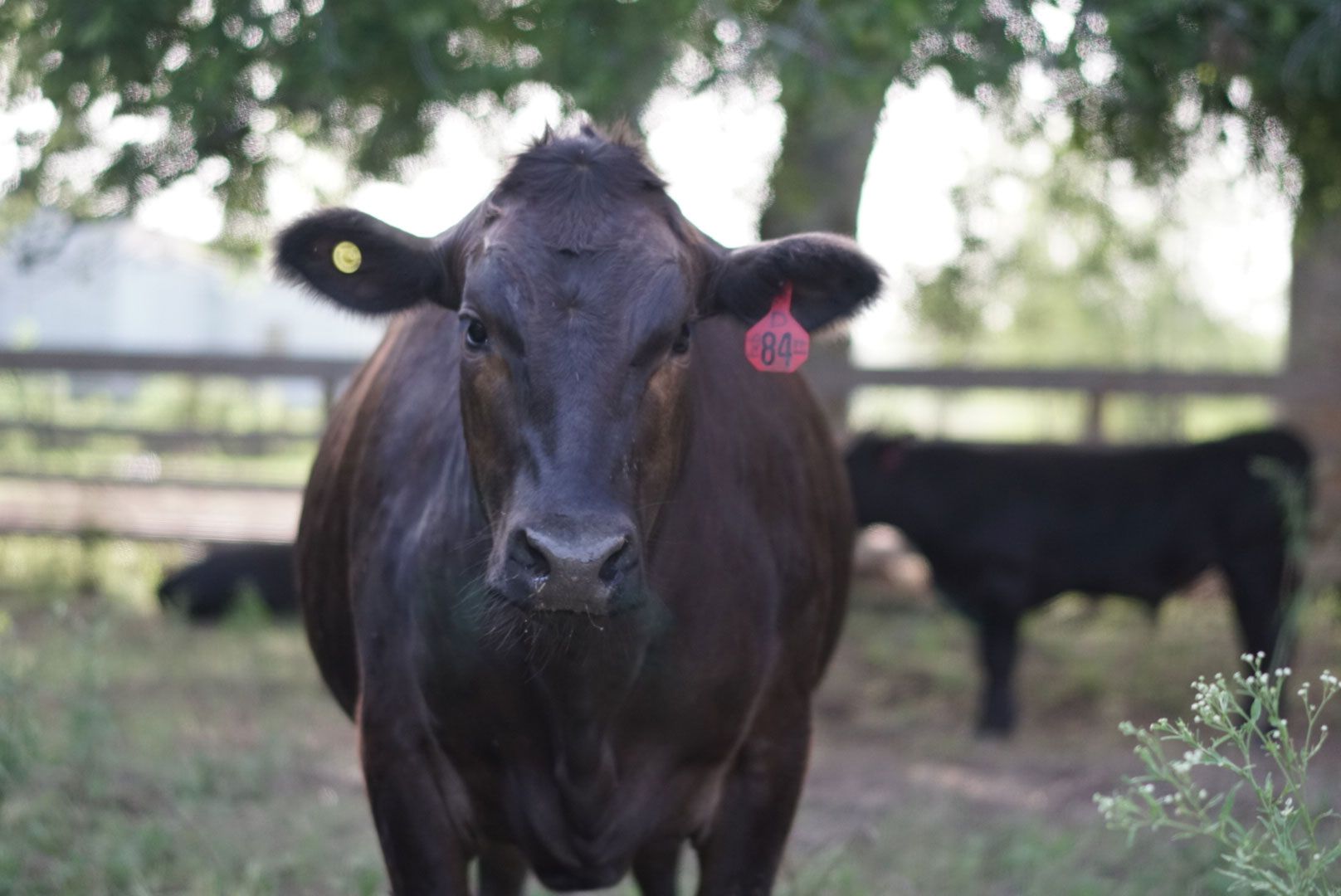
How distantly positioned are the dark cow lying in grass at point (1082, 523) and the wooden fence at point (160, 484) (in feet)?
5.54

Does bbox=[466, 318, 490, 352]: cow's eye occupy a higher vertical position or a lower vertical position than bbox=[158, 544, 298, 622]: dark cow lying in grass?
higher

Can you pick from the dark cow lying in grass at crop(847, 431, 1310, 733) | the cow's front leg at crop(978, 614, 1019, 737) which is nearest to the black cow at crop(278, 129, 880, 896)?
the cow's front leg at crop(978, 614, 1019, 737)

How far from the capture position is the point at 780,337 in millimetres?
3045

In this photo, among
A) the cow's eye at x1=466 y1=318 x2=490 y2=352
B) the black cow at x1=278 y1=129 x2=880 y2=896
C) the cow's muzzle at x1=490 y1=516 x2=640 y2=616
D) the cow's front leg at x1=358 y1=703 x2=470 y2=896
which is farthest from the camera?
the cow's front leg at x1=358 y1=703 x2=470 y2=896

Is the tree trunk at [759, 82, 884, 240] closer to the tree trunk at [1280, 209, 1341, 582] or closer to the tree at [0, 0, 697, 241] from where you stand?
the tree at [0, 0, 697, 241]

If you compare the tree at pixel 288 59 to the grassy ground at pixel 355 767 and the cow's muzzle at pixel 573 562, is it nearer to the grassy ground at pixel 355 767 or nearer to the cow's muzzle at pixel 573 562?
the grassy ground at pixel 355 767

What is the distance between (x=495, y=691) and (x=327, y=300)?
92 centimetres

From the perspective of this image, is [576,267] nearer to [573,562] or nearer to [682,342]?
[682,342]

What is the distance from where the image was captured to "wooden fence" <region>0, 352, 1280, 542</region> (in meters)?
9.95

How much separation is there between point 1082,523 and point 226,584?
529 centimetres

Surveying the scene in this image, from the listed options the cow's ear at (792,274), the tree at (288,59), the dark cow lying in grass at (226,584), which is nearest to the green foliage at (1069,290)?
the tree at (288,59)

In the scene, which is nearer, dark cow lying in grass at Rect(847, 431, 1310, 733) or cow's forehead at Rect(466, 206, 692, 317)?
cow's forehead at Rect(466, 206, 692, 317)

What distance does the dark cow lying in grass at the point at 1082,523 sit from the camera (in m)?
7.07

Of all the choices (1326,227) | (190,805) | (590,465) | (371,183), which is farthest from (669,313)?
(1326,227)
